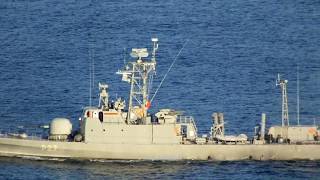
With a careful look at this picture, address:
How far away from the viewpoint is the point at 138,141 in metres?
99.8

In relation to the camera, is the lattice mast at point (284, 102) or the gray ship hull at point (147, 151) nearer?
the gray ship hull at point (147, 151)

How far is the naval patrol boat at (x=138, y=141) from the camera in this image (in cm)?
9969

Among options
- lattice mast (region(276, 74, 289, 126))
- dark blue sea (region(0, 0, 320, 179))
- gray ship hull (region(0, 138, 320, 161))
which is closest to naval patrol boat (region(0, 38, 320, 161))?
gray ship hull (region(0, 138, 320, 161))

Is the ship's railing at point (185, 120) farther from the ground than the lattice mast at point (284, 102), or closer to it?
closer to it

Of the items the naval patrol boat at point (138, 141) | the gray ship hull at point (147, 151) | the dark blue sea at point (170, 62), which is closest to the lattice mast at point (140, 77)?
the naval patrol boat at point (138, 141)

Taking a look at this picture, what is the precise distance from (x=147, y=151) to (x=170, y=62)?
106ft

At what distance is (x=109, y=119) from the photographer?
329 ft

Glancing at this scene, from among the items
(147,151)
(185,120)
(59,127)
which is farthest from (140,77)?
(59,127)

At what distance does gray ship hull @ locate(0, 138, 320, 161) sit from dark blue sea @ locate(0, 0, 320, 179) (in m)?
0.62

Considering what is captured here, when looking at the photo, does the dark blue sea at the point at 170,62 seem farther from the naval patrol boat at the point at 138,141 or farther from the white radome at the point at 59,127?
the white radome at the point at 59,127

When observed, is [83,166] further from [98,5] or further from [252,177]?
[98,5]

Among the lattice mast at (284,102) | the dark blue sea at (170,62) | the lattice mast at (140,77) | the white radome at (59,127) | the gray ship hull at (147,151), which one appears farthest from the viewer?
the lattice mast at (284,102)

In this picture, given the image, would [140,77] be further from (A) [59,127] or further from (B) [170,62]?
(B) [170,62]

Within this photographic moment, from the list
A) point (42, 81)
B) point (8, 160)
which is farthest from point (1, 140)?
point (42, 81)
